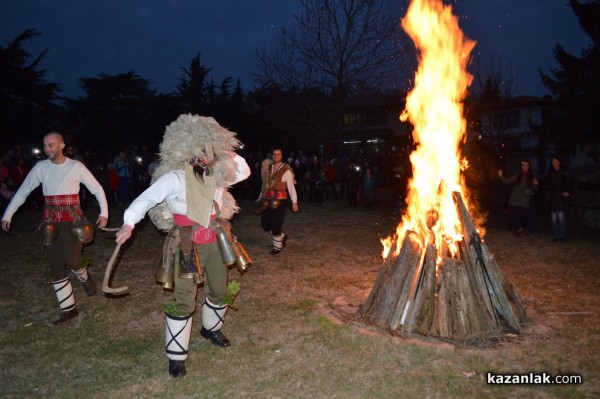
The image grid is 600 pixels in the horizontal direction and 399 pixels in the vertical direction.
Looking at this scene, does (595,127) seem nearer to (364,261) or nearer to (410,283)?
(364,261)

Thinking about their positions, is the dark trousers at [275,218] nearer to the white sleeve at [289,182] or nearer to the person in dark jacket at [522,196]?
the white sleeve at [289,182]

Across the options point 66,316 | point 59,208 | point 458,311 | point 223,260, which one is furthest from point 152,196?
point 458,311

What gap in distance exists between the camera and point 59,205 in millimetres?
5809

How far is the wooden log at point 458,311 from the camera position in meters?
5.00

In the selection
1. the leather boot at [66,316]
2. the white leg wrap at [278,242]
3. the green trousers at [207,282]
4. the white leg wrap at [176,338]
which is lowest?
the leather boot at [66,316]

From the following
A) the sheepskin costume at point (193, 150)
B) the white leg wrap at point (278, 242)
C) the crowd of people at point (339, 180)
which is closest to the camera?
the sheepskin costume at point (193, 150)

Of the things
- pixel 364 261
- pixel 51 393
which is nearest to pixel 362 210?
pixel 364 261

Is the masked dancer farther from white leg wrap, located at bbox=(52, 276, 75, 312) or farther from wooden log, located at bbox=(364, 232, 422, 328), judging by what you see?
white leg wrap, located at bbox=(52, 276, 75, 312)

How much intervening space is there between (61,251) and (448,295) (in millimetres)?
4820

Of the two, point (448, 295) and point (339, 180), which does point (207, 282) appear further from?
point (339, 180)

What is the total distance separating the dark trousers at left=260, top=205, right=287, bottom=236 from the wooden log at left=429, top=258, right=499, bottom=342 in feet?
14.9

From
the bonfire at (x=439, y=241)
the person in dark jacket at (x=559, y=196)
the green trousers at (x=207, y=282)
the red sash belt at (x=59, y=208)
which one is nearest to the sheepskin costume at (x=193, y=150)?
the green trousers at (x=207, y=282)

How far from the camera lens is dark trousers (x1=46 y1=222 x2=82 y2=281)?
19.0 feet

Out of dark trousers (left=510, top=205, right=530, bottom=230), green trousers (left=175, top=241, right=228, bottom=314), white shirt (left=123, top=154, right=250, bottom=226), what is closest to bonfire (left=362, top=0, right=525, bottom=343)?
green trousers (left=175, top=241, right=228, bottom=314)
